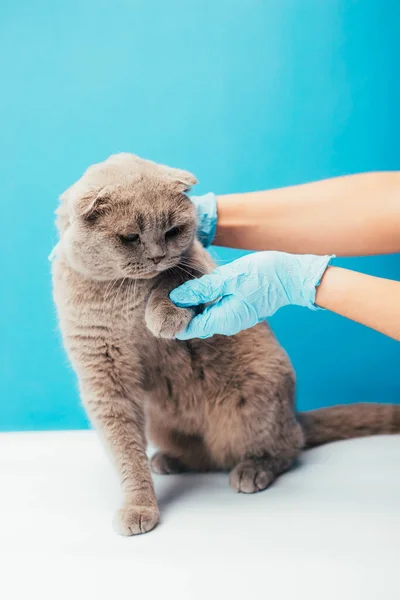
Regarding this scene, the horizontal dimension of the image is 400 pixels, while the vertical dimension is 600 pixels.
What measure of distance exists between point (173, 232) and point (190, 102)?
0.91 m

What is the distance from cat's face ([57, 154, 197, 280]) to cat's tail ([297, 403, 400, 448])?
0.76 meters

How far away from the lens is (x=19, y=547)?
1.23 m

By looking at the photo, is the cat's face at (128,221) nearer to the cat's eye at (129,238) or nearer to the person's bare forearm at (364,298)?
the cat's eye at (129,238)

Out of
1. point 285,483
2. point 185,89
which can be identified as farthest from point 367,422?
point 185,89

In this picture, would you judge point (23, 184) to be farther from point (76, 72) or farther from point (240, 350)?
point (240, 350)

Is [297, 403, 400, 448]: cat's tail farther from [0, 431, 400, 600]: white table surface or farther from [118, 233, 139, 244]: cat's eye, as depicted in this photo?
[118, 233, 139, 244]: cat's eye

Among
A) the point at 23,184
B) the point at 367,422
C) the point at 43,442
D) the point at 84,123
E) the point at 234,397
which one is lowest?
the point at 43,442

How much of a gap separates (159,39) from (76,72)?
0.95 ft

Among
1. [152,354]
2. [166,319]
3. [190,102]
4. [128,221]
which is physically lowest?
[152,354]

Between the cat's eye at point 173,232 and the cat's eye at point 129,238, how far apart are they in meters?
0.07

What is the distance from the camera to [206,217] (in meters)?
1.71

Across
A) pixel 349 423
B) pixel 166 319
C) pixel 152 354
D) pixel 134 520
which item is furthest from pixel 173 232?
Result: pixel 349 423

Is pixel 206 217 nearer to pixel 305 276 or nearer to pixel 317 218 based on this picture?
pixel 317 218

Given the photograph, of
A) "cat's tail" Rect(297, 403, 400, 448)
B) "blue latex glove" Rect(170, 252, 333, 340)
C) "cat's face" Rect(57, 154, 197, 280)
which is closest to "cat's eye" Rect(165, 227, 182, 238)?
"cat's face" Rect(57, 154, 197, 280)
